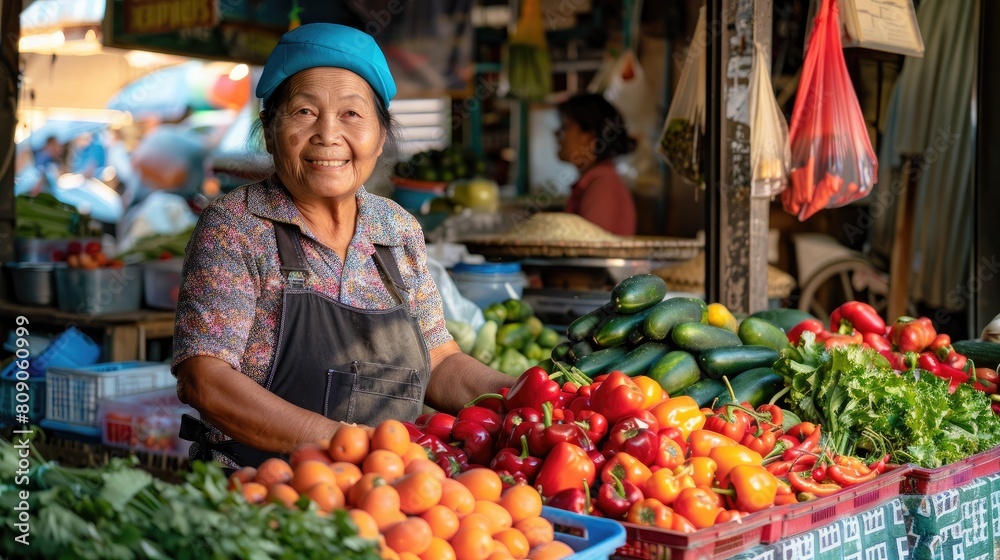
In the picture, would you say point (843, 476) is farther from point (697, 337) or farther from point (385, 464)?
point (385, 464)

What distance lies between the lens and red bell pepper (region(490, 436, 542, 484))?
2.23 m

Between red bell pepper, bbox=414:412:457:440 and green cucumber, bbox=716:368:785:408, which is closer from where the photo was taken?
red bell pepper, bbox=414:412:457:440

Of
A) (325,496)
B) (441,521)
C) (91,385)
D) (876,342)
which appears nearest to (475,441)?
(441,521)

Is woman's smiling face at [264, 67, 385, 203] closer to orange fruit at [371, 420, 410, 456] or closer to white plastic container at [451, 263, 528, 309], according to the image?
orange fruit at [371, 420, 410, 456]

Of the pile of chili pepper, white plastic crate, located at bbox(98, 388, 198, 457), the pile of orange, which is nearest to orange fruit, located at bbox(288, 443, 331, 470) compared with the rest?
the pile of orange

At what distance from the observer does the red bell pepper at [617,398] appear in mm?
2398

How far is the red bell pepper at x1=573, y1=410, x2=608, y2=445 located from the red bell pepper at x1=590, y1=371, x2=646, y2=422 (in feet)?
0.11

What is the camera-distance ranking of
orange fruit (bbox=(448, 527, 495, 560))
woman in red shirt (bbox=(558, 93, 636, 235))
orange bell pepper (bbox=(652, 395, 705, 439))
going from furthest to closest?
woman in red shirt (bbox=(558, 93, 636, 235)) → orange bell pepper (bbox=(652, 395, 705, 439)) → orange fruit (bbox=(448, 527, 495, 560))

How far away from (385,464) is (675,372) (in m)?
1.61

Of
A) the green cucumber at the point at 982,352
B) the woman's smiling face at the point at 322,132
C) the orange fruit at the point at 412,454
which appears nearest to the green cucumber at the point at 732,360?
the green cucumber at the point at 982,352

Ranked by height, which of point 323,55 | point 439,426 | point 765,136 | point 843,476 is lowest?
point 843,476

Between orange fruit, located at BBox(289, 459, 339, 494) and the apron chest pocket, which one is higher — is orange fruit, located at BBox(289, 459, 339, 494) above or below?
above

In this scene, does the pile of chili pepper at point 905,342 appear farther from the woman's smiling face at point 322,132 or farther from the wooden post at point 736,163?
the woman's smiling face at point 322,132

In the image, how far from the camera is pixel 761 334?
357cm
